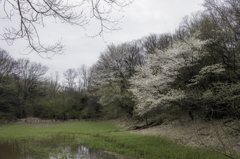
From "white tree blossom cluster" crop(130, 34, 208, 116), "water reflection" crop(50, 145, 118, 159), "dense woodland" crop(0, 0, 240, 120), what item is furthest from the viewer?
"white tree blossom cluster" crop(130, 34, 208, 116)

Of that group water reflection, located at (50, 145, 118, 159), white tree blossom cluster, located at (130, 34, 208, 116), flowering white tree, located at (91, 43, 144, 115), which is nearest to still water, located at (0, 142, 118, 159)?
water reflection, located at (50, 145, 118, 159)

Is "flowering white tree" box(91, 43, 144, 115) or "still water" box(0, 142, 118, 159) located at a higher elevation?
"flowering white tree" box(91, 43, 144, 115)

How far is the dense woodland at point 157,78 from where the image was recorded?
7.87 metres

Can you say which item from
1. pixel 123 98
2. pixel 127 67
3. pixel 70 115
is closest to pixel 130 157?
pixel 123 98

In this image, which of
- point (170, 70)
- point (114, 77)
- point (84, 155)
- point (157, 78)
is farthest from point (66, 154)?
point (114, 77)

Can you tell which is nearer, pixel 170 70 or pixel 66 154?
pixel 66 154

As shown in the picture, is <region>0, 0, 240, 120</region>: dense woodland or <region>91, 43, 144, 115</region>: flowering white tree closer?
<region>0, 0, 240, 120</region>: dense woodland

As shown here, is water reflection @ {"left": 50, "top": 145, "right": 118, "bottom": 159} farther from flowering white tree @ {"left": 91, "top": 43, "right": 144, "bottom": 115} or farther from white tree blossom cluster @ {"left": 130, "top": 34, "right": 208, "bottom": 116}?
flowering white tree @ {"left": 91, "top": 43, "right": 144, "bottom": 115}

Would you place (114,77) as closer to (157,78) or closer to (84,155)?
(157,78)

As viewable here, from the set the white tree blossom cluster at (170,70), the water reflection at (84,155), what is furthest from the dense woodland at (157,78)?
the water reflection at (84,155)

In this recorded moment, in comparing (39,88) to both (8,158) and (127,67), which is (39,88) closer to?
(127,67)

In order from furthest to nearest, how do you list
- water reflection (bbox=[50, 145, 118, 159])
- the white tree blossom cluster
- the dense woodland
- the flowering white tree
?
the flowering white tree < the white tree blossom cluster < the dense woodland < water reflection (bbox=[50, 145, 118, 159])

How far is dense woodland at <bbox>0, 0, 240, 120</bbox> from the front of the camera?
7873 mm

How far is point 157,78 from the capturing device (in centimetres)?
1015
